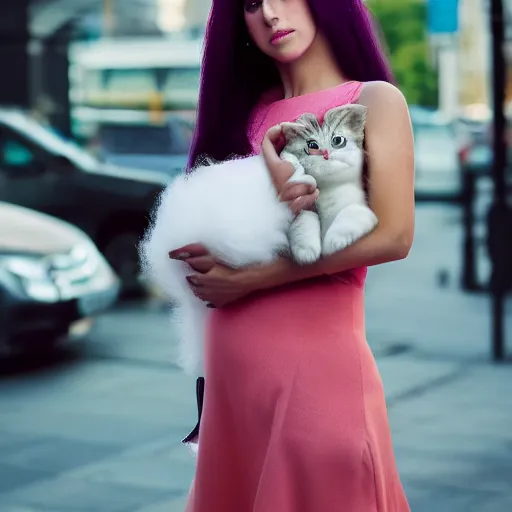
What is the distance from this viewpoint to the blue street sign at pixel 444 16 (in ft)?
39.4

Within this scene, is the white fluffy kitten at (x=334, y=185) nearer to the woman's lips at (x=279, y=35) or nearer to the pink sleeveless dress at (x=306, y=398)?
the pink sleeveless dress at (x=306, y=398)

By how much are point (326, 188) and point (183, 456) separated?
3.76 m

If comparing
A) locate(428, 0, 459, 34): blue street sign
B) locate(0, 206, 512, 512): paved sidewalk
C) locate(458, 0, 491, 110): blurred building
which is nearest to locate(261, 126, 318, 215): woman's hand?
locate(0, 206, 512, 512): paved sidewalk

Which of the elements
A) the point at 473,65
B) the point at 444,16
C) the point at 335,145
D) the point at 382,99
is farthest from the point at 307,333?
the point at 473,65

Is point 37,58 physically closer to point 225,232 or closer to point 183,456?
point 183,456

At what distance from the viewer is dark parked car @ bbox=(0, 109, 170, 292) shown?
11.4 m

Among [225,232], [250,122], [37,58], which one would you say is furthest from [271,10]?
[37,58]

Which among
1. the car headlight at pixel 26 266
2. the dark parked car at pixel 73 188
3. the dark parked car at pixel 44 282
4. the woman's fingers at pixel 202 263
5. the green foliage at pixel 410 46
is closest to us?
the woman's fingers at pixel 202 263

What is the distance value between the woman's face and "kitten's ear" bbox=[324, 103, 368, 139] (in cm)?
23

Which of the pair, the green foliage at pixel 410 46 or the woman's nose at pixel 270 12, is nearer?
the woman's nose at pixel 270 12

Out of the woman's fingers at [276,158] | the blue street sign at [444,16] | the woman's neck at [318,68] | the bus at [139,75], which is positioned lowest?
the bus at [139,75]

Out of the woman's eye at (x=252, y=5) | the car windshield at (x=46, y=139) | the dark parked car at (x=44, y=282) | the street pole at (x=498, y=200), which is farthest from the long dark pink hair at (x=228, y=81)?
the car windshield at (x=46, y=139)

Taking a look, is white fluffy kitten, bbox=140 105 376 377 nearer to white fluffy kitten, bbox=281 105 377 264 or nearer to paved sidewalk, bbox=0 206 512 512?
white fluffy kitten, bbox=281 105 377 264

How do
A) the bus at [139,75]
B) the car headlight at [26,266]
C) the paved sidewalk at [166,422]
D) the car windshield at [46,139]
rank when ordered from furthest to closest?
the bus at [139,75] → the car windshield at [46,139] → the car headlight at [26,266] → the paved sidewalk at [166,422]
